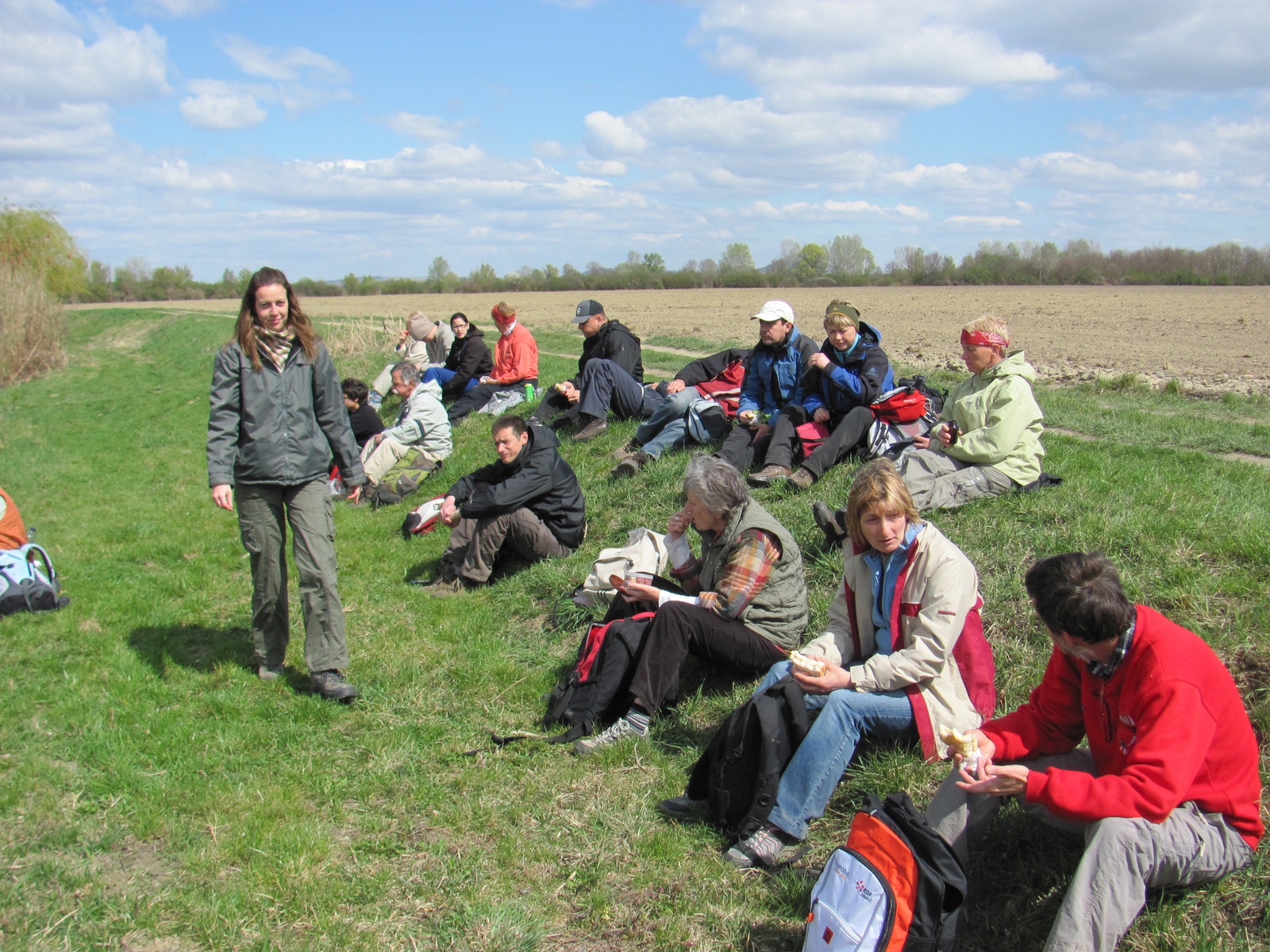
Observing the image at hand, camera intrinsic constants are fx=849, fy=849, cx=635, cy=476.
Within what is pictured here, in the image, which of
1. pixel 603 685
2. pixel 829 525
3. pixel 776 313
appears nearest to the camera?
pixel 603 685

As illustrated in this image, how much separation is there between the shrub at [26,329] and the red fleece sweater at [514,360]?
20178 millimetres

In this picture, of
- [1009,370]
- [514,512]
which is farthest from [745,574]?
[514,512]

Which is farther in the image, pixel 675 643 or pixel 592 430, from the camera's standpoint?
pixel 592 430

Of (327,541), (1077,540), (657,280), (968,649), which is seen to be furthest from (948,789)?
(657,280)

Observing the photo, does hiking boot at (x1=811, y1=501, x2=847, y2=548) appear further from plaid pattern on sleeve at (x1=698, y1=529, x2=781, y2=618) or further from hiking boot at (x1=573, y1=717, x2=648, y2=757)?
hiking boot at (x1=573, y1=717, x2=648, y2=757)

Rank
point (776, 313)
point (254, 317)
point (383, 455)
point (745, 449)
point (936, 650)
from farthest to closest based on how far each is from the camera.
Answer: point (383, 455), point (776, 313), point (745, 449), point (254, 317), point (936, 650)

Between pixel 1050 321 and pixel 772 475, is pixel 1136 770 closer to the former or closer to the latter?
pixel 772 475

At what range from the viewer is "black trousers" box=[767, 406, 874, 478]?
21.9 feet

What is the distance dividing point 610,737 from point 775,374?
439cm

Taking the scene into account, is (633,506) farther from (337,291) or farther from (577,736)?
(337,291)

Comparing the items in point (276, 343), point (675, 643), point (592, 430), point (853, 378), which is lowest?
point (675, 643)

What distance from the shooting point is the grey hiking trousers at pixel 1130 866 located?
234cm

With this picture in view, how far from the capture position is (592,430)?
954 centimetres

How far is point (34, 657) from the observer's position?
18.5 feet
